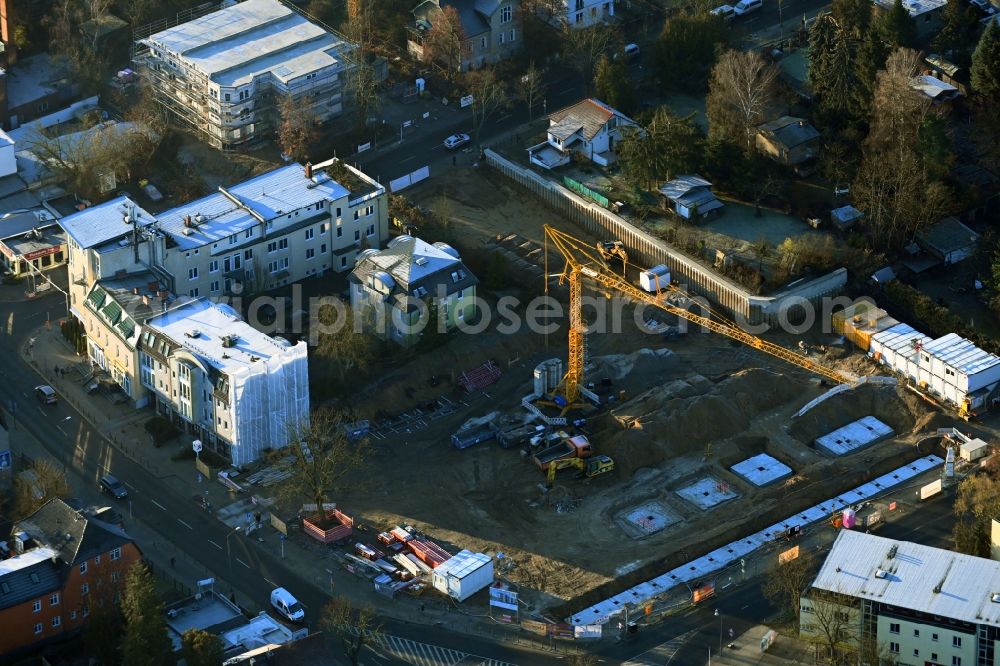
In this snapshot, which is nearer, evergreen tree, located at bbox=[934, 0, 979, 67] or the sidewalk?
the sidewalk

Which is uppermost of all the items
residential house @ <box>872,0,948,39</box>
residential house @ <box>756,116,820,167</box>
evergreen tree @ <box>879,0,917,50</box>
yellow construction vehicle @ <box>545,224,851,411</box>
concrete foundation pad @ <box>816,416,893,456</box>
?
evergreen tree @ <box>879,0,917,50</box>

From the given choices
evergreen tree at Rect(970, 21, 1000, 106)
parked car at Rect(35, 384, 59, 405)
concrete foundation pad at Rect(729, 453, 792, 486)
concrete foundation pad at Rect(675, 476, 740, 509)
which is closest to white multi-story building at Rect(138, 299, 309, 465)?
parked car at Rect(35, 384, 59, 405)

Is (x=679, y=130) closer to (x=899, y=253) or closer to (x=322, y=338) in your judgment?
(x=899, y=253)

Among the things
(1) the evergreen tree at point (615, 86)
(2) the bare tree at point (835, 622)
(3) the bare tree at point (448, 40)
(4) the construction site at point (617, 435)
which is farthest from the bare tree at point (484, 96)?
(2) the bare tree at point (835, 622)

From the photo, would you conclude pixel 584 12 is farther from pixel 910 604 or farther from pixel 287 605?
pixel 910 604

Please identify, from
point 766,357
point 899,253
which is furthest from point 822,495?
point 899,253

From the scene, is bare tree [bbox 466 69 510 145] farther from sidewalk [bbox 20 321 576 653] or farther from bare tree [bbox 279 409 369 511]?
sidewalk [bbox 20 321 576 653]
